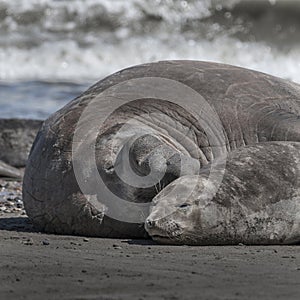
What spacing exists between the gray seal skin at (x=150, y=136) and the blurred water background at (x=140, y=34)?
44.5 ft

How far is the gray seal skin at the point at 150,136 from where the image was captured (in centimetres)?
521

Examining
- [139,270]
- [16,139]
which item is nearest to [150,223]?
[139,270]

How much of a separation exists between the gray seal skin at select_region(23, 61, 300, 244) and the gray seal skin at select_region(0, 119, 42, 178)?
452 cm

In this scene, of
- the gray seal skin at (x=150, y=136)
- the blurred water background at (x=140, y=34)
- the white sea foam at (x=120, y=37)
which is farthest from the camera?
the white sea foam at (x=120, y=37)

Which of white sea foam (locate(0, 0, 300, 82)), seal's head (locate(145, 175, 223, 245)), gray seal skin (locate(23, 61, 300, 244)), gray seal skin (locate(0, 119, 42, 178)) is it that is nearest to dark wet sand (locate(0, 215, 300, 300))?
seal's head (locate(145, 175, 223, 245))

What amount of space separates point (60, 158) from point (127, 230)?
23.0 inches

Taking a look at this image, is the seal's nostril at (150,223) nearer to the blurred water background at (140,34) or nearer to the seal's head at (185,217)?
the seal's head at (185,217)

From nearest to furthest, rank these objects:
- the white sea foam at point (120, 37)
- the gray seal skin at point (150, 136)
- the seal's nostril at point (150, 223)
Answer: the seal's nostril at point (150, 223), the gray seal skin at point (150, 136), the white sea foam at point (120, 37)

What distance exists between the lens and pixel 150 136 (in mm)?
5375

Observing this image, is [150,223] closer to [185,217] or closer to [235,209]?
[185,217]

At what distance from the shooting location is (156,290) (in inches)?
143

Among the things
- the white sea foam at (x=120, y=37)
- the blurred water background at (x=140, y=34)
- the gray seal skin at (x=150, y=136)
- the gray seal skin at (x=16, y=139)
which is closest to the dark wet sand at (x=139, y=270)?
the gray seal skin at (x=150, y=136)

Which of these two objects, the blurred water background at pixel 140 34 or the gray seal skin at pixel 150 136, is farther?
the blurred water background at pixel 140 34

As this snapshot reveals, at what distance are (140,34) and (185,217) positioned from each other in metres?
18.1
